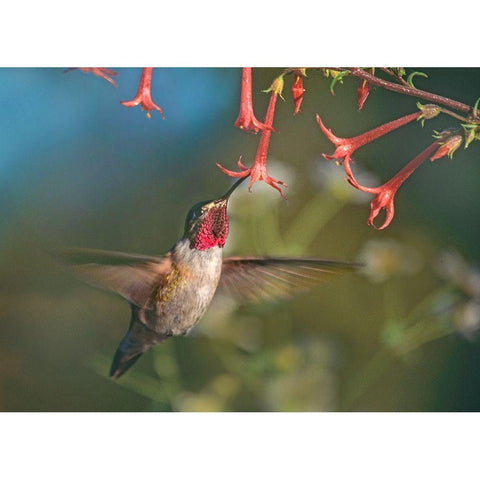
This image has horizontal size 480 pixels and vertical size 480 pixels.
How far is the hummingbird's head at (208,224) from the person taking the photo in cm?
210

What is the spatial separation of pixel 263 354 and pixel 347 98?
34.0 inches

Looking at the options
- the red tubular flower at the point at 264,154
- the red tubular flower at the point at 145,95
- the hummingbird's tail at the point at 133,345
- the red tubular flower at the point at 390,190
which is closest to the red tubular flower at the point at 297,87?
Answer: the red tubular flower at the point at 264,154

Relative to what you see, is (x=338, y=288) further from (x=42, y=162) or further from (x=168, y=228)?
(x=42, y=162)

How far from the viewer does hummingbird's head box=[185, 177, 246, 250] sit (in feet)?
6.89

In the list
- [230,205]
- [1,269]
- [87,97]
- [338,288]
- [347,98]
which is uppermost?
[347,98]

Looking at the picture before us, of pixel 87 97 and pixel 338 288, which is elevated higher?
pixel 87 97

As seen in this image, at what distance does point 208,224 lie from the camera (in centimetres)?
212

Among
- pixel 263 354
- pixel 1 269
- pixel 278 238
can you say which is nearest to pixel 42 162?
pixel 1 269

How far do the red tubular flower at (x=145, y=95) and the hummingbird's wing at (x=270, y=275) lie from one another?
524 mm

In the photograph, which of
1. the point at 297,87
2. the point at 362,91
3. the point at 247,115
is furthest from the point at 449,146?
the point at 247,115

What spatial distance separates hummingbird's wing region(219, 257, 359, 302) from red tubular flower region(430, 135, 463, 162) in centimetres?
45

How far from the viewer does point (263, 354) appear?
2.30m

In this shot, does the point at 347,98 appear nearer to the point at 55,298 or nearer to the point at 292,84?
the point at 292,84

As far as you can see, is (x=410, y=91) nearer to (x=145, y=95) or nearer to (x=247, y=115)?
(x=247, y=115)
